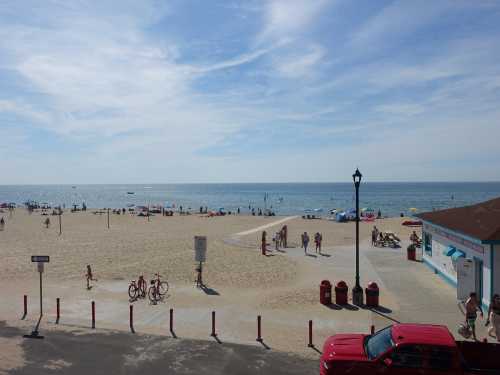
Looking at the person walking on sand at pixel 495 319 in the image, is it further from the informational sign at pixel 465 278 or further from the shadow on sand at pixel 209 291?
the shadow on sand at pixel 209 291

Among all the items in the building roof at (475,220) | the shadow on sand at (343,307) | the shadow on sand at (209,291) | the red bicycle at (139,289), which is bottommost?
the shadow on sand at (209,291)

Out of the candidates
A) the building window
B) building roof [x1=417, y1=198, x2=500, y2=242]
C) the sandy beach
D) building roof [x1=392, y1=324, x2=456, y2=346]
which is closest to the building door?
building roof [x1=417, y1=198, x2=500, y2=242]

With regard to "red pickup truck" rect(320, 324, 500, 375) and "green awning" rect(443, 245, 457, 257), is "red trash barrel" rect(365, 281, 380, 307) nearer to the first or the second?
"green awning" rect(443, 245, 457, 257)

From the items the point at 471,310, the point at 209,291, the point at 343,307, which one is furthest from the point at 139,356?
the point at 471,310

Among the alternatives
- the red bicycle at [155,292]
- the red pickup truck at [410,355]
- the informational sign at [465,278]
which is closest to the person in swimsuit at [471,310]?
the informational sign at [465,278]

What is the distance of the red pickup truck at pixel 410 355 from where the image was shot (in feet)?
27.8

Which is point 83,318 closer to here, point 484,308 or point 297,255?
point 484,308

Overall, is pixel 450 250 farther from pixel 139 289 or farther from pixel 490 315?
pixel 139 289

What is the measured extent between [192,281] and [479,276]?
1189cm

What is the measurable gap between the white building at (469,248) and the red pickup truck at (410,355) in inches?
263

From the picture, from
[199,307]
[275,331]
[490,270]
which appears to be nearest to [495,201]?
[490,270]

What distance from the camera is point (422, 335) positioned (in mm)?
9008

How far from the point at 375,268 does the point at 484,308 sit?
8795 mm

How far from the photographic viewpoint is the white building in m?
15.4
